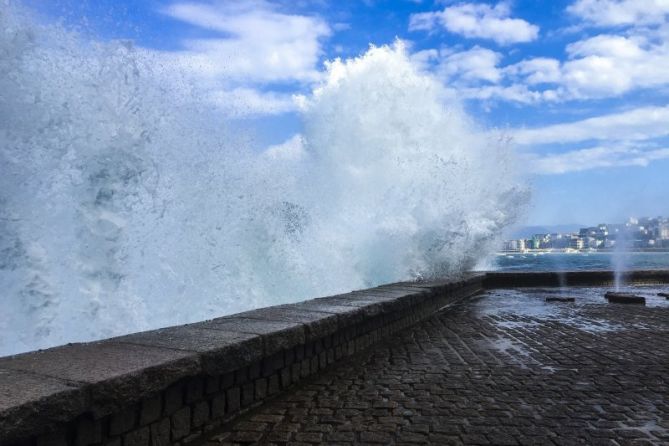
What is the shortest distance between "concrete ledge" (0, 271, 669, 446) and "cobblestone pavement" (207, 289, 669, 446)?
0.19 metres

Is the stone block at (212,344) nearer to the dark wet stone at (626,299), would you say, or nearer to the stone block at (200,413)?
the stone block at (200,413)

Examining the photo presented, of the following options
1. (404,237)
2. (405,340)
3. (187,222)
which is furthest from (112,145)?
(404,237)

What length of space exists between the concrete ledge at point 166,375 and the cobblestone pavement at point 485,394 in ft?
0.62

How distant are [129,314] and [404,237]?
683 cm

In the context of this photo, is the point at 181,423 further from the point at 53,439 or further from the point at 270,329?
the point at 270,329

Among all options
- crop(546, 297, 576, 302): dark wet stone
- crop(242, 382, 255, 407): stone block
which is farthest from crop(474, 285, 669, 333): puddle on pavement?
crop(242, 382, 255, 407): stone block

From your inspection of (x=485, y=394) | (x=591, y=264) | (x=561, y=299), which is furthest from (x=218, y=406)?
(x=591, y=264)

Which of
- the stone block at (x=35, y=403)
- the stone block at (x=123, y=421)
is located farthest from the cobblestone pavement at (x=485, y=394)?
the stone block at (x=35, y=403)

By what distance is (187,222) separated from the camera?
969 cm

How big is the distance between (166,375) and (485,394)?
2538 mm

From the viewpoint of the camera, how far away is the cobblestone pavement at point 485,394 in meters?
3.14

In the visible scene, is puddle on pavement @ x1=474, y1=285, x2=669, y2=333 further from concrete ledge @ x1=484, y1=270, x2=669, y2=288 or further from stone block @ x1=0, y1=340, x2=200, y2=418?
stone block @ x1=0, y1=340, x2=200, y2=418

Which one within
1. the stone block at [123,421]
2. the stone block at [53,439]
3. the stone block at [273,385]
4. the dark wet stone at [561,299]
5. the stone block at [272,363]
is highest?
the stone block at [53,439]

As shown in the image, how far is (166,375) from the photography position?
2645 mm
